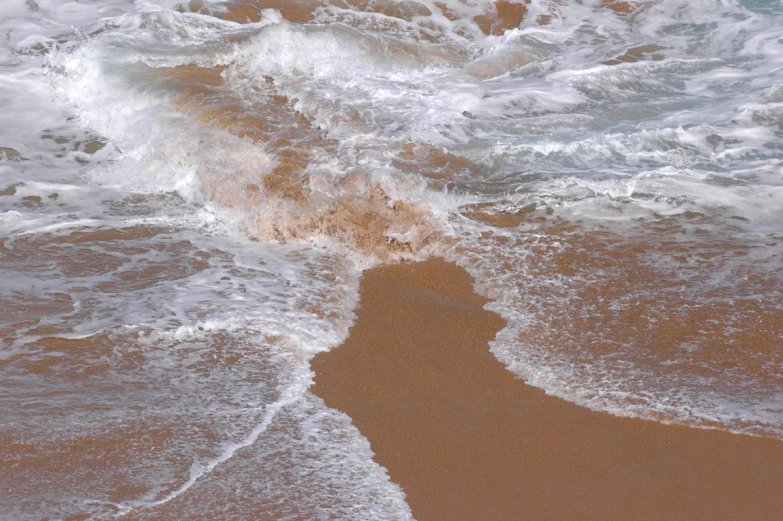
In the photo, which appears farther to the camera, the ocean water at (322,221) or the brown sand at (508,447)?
the ocean water at (322,221)

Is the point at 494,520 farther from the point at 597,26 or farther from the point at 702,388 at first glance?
the point at 597,26

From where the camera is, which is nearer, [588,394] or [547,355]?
[588,394]

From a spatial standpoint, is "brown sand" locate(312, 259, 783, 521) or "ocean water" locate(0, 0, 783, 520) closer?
"brown sand" locate(312, 259, 783, 521)

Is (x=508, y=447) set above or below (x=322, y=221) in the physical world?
below

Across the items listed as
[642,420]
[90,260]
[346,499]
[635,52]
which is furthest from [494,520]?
[635,52]
